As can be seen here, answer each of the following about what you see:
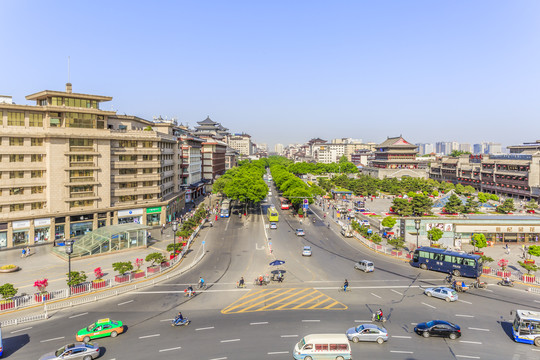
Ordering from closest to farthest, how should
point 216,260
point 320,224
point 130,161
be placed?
point 216,260 → point 130,161 → point 320,224

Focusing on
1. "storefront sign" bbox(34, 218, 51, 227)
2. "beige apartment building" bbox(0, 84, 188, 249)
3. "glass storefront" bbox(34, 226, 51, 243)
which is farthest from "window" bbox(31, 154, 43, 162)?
"glass storefront" bbox(34, 226, 51, 243)

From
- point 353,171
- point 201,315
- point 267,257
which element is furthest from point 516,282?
point 353,171

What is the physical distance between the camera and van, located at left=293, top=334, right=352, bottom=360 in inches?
867

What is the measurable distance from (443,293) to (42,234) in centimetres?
5597

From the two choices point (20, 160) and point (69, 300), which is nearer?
point (69, 300)

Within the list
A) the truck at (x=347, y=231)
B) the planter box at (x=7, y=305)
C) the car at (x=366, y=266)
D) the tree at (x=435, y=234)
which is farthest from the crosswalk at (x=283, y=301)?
the truck at (x=347, y=231)

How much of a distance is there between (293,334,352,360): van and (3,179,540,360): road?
64.9 inches

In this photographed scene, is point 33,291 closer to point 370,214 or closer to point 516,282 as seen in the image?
point 516,282

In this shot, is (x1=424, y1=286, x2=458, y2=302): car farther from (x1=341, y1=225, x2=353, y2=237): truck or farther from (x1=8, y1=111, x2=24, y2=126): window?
(x1=8, y1=111, x2=24, y2=126): window

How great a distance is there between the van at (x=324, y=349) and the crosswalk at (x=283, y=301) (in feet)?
29.7

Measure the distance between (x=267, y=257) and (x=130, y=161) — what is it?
3243 cm

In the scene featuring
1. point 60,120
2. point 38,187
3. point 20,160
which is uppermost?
point 60,120

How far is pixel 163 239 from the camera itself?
5775 cm

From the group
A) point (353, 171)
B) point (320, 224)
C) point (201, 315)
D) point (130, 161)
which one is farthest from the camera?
point (353, 171)
